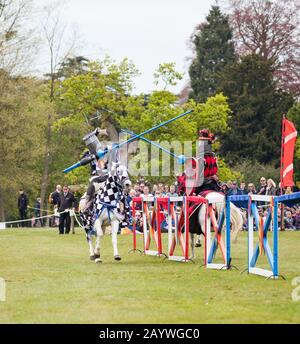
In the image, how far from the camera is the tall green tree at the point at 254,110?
6259 centimetres

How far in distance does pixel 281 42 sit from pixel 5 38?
2127 cm

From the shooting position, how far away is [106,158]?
20.4 metres

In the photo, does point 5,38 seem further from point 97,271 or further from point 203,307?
point 203,307

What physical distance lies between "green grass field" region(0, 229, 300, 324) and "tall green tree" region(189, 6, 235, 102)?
50.3 meters

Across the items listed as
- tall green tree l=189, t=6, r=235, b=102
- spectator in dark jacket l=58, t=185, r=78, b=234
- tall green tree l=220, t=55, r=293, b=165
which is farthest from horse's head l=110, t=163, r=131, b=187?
tall green tree l=189, t=6, r=235, b=102

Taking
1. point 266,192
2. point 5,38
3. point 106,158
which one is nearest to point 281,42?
point 5,38

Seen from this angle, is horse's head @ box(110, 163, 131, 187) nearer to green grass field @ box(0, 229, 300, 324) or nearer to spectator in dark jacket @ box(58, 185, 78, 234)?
green grass field @ box(0, 229, 300, 324)

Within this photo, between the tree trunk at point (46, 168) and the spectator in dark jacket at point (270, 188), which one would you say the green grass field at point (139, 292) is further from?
the tree trunk at point (46, 168)

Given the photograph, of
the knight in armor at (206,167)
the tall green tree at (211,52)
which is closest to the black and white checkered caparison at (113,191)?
the knight in armor at (206,167)

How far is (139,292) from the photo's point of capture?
13.3 meters

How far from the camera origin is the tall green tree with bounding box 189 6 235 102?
7056cm

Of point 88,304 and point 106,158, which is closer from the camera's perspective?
point 88,304

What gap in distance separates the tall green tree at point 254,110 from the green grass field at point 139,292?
41982mm
